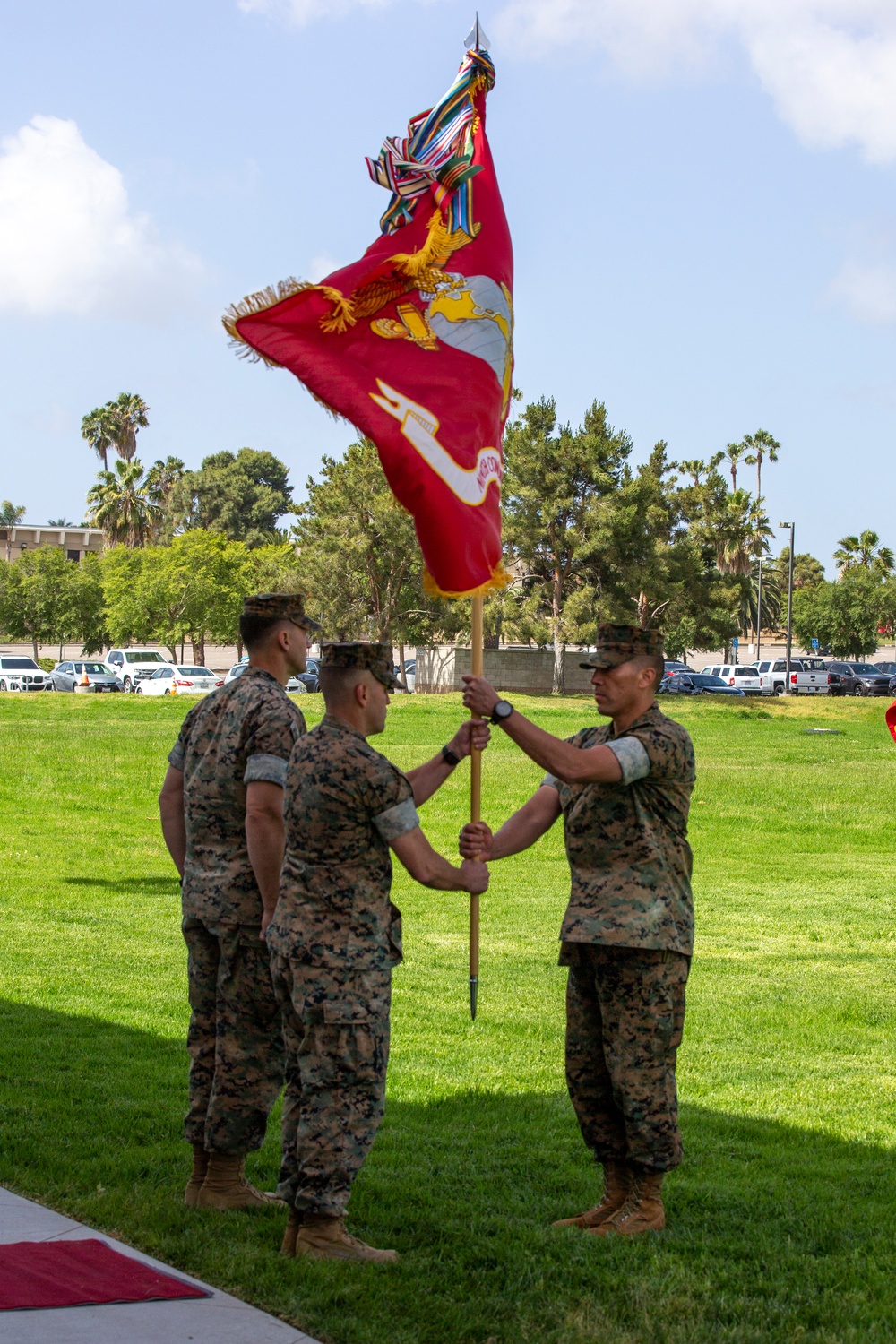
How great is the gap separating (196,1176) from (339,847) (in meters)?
1.57

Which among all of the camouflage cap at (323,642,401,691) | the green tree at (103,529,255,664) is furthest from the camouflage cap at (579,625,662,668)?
the green tree at (103,529,255,664)

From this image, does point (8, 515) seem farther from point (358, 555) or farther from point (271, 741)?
point (271, 741)

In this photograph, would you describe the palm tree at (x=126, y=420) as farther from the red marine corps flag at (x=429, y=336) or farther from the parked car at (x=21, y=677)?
the red marine corps flag at (x=429, y=336)

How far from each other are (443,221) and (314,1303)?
423 centimetres

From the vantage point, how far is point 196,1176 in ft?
17.2

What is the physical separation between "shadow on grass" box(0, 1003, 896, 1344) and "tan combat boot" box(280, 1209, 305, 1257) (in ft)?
0.24

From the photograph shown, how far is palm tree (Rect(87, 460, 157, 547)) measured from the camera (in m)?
83.5

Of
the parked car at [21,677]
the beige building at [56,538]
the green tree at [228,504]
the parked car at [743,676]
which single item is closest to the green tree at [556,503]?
the parked car at [743,676]

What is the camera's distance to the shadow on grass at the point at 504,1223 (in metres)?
4.18

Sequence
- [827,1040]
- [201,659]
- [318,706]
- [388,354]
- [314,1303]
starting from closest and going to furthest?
1. [314,1303]
2. [388,354]
3. [827,1040]
4. [318,706]
5. [201,659]

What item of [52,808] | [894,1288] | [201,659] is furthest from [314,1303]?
Result: [201,659]

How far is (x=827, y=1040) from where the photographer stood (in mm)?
8180

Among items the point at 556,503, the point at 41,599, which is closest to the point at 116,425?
the point at 41,599

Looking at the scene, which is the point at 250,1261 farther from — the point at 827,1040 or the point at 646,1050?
the point at 827,1040
